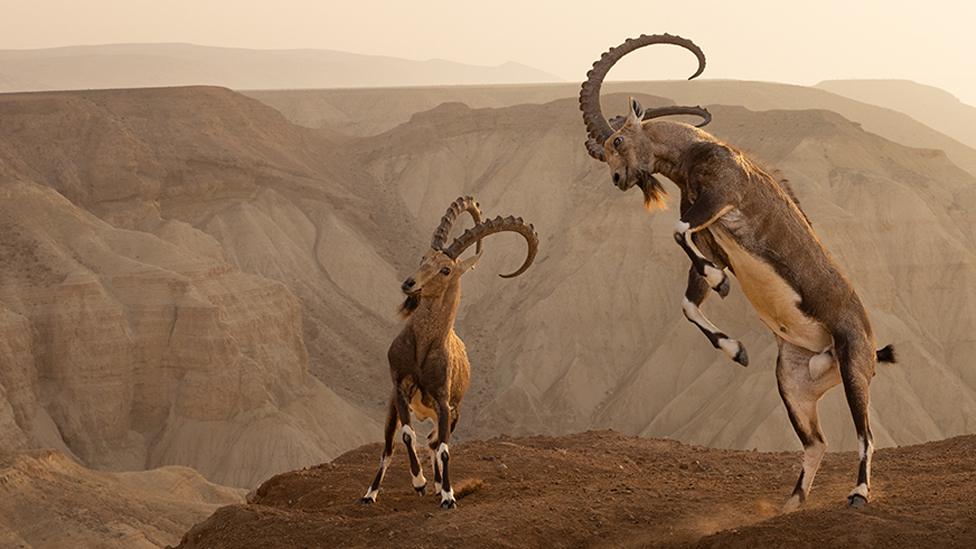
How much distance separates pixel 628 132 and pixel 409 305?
183 inches

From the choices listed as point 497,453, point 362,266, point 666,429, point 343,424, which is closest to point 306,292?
point 362,266

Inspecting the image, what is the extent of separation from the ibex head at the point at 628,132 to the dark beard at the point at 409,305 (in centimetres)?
383

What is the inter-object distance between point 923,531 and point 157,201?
6857 cm

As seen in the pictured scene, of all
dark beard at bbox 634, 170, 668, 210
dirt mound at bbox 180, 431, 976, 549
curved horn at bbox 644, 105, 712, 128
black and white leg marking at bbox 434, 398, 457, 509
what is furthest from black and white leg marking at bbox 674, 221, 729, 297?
black and white leg marking at bbox 434, 398, 457, 509

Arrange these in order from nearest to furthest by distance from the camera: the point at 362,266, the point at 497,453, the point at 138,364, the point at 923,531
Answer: the point at 923,531 → the point at 497,453 → the point at 138,364 → the point at 362,266

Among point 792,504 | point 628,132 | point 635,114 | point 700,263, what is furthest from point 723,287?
point 792,504

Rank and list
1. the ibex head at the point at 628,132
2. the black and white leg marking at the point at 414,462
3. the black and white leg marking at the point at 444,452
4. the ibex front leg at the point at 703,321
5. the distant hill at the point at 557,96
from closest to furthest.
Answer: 1. the ibex front leg at the point at 703,321
2. the ibex head at the point at 628,132
3. the black and white leg marking at the point at 444,452
4. the black and white leg marking at the point at 414,462
5. the distant hill at the point at 557,96

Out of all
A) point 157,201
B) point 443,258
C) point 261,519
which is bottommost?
point 157,201

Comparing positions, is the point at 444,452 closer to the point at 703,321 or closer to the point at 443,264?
the point at 443,264

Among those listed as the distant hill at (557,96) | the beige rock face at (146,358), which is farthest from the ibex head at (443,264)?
the distant hill at (557,96)

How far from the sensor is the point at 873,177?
73.0m

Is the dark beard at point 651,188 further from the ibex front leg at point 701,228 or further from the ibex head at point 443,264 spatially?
the ibex head at point 443,264

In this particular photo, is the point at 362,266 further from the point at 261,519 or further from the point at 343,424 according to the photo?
the point at 261,519

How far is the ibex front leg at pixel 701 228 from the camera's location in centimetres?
1252
